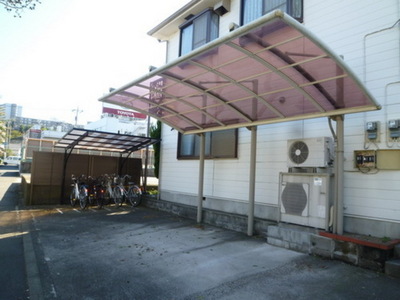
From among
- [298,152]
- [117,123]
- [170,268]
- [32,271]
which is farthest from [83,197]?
[117,123]

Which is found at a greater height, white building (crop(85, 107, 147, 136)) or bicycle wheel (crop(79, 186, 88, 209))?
white building (crop(85, 107, 147, 136))

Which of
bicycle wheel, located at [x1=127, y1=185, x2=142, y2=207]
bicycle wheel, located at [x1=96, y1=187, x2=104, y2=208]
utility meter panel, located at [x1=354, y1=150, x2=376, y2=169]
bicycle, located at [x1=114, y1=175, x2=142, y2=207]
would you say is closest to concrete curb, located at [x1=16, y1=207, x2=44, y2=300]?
bicycle wheel, located at [x1=96, y1=187, x2=104, y2=208]

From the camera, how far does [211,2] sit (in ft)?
25.5

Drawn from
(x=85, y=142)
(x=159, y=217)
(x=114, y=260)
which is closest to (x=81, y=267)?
(x=114, y=260)

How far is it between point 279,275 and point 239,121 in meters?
3.17

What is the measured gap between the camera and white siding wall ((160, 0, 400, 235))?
4.41 metres

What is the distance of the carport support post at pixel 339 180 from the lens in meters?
4.31

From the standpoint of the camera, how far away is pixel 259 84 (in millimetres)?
4488

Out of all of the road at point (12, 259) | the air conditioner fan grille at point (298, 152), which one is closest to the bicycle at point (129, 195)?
the road at point (12, 259)

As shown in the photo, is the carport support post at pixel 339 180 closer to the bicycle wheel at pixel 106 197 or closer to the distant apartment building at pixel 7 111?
the bicycle wheel at pixel 106 197

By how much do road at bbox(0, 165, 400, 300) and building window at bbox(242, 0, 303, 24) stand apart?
4.79 metres

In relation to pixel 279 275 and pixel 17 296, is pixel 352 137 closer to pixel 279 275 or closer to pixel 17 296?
pixel 279 275

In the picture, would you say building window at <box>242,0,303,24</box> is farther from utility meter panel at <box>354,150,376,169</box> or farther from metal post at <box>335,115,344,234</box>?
utility meter panel at <box>354,150,376,169</box>

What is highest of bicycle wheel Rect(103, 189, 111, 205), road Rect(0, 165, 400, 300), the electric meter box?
the electric meter box
